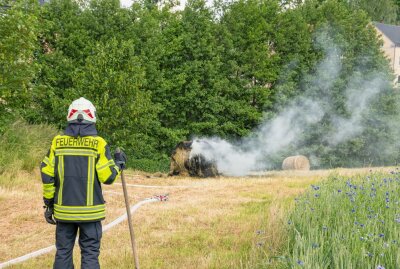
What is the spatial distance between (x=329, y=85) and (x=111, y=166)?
71.7 feet

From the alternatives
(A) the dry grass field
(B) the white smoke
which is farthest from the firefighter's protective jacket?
(B) the white smoke

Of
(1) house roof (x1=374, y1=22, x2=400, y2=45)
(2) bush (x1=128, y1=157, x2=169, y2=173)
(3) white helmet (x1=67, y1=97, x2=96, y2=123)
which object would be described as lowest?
(2) bush (x1=128, y1=157, x2=169, y2=173)

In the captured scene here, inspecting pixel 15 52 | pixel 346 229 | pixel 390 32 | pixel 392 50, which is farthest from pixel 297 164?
pixel 390 32

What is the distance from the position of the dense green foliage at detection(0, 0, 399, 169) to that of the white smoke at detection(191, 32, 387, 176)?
297 millimetres

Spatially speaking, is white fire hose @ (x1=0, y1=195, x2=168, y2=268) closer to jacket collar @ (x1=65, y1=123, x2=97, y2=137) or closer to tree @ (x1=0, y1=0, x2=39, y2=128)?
jacket collar @ (x1=65, y1=123, x2=97, y2=137)

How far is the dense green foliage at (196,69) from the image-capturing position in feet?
56.6

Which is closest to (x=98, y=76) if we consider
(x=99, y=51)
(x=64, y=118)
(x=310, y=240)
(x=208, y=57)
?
(x=99, y=51)

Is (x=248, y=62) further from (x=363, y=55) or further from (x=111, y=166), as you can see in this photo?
(x=111, y=166)

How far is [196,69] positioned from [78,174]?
57.4 feet

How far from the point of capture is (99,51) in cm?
1703

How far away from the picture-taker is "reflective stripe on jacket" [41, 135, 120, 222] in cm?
448

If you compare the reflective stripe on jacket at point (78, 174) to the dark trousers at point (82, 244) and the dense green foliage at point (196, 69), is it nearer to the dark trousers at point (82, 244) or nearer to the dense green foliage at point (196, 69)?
the dark trousers at point (82, 244)

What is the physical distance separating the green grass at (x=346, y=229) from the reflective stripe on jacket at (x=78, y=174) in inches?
75.9

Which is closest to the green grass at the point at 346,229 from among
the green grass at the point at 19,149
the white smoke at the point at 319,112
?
the green grass at the point at 19,149
